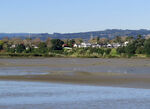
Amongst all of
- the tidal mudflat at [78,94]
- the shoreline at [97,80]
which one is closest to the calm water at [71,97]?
the tidal mudflat at [78,94]

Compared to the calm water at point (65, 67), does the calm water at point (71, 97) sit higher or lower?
higher

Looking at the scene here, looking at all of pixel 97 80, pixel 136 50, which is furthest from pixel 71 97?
pixel 136 50

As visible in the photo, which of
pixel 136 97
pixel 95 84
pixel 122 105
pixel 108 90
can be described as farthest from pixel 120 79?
pixel 122 105

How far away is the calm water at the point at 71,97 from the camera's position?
516 inches

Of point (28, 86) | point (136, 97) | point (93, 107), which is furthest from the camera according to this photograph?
point (28, 86)

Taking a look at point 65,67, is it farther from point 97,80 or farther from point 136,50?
point 136,50

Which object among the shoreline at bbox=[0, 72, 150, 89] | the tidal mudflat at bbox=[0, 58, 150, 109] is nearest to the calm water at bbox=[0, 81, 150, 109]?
the tidal mudflat at bbox=[0, 58, 150, 109]

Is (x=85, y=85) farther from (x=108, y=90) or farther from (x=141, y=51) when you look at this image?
(x=141, y=51)

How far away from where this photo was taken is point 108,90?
1675 centimetres

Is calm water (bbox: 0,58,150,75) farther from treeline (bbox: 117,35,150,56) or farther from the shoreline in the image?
treeline (bbox: 117,35,150,56)

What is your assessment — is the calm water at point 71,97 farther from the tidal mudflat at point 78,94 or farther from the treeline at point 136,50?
the treeline at point 136,50

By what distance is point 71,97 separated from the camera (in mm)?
14703

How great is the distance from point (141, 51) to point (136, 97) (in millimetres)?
47882

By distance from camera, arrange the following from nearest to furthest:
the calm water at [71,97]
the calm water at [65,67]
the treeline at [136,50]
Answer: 1. the calm water at [71,97]
2. the calm water at [65,67]
3. the treeline at [136,50]
